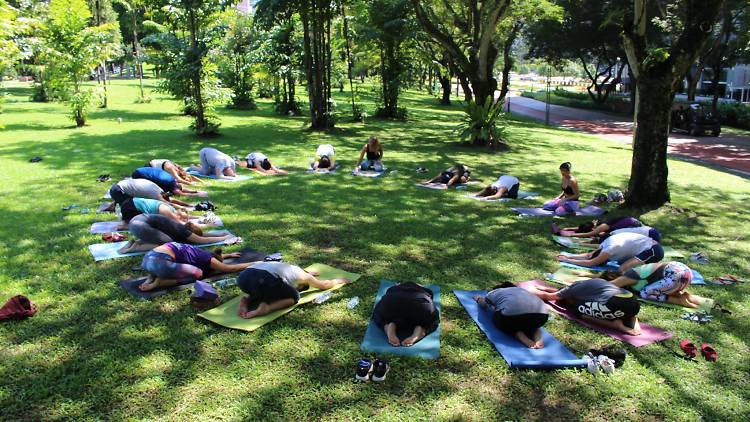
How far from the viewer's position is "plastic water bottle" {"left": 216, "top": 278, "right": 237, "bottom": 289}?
591cm

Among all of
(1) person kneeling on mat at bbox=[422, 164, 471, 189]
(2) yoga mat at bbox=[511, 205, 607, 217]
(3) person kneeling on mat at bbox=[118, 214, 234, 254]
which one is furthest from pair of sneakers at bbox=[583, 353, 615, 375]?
(1) person kneeling on mat at bbox=[422, 164, 471, 189]

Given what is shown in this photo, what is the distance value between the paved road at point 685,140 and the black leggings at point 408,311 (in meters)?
14.7

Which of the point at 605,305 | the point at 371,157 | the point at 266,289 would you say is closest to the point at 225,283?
the point at 266,289

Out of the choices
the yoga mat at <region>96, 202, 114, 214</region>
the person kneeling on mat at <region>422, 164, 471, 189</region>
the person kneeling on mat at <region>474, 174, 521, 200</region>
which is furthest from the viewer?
the person kneeling on mat at <region>422, 164, 471, 189</region>

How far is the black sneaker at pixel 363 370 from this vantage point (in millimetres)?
4207

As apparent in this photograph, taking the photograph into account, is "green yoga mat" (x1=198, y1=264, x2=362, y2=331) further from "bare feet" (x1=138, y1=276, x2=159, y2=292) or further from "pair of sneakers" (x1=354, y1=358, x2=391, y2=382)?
"pair of sneakers" (x1=354, y1=358, x2=391, y2=382)

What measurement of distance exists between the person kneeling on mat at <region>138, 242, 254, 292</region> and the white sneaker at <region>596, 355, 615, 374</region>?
4046 mm

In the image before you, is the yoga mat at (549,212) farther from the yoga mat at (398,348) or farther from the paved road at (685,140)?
the paved road at (685,140)

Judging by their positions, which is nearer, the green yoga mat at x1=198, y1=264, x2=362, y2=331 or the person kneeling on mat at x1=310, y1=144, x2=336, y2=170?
the green yoga mat at x1=198, y1=264, x2=362, y2=331

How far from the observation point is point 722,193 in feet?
39.2

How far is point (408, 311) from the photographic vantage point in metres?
4.83

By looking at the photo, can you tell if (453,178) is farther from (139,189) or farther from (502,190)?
(139,189)

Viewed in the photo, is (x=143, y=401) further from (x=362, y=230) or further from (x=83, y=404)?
(x=362, y=230)

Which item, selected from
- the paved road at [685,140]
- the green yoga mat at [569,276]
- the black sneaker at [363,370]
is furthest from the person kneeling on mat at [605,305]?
the paved road at [685,140]
